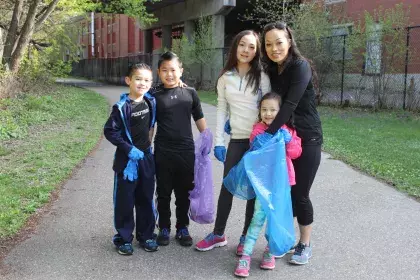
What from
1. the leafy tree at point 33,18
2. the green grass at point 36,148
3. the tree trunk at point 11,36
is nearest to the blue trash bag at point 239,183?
the green grass at point 36,148

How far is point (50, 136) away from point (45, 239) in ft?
19.3

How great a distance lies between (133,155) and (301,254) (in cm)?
158

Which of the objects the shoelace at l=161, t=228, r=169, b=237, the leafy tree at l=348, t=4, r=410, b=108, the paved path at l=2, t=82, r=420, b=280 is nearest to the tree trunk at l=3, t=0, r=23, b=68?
the leafy tree at l=348, t=4, r=410, b=108

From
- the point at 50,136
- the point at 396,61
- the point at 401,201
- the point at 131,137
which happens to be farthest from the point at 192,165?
the point at 396,61

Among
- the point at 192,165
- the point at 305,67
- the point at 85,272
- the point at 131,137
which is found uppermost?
the point at 305,67

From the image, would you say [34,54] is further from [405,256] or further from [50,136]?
[405,256]

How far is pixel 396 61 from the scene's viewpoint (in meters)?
14.4

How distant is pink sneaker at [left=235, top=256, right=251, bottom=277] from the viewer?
3467 millimetres

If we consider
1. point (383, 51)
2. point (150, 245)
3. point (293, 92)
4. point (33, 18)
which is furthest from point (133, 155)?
point (33, 18)

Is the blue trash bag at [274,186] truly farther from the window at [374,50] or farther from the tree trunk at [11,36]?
the tree trunk at [11,36]

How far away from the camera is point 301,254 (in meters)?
3.73

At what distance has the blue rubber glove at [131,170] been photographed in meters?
3.78

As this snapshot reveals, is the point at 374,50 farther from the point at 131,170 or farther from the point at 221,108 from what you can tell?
the point at 131,170

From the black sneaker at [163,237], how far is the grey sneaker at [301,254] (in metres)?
1.11
